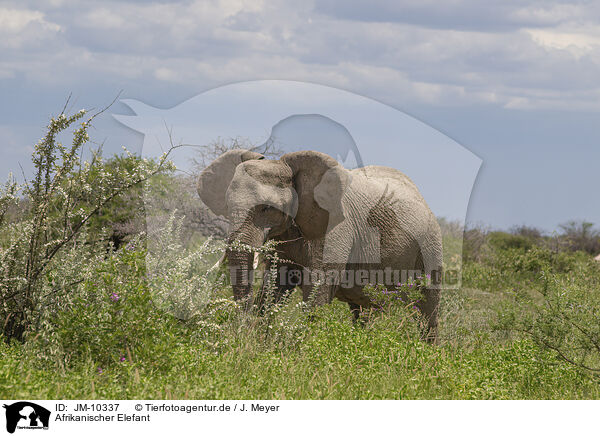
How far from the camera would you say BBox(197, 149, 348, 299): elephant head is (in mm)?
7285

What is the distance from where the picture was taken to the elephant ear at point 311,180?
787 cm

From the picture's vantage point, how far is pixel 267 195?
7.47 m

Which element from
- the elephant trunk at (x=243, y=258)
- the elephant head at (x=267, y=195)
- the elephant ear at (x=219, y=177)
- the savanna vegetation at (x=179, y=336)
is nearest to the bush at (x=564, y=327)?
the savanna vegetation at (x=179, y=336)

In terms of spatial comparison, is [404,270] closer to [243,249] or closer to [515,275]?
[243,249]

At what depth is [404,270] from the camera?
31.0ft

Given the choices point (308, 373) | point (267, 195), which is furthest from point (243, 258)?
point (308, 373)

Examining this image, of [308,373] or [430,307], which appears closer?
[308,373]

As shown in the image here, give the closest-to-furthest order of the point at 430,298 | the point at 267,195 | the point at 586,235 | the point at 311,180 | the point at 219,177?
the point at 267,195
the point at 311,180
the point at 219,177
the point at 430,298
the point at 586,235

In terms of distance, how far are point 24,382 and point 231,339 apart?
191cm

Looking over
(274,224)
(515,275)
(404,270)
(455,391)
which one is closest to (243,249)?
(274,224)
